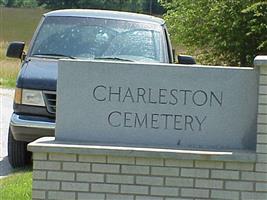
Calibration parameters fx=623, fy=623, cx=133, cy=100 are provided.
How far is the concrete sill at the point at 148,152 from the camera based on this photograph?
451 centimetres

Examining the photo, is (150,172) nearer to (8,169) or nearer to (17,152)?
(17,152)

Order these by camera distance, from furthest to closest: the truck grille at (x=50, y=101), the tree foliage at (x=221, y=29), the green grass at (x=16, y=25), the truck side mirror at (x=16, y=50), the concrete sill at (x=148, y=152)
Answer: the green grass at (x=16, y=25) → the tree foliage at (x=221, y=29) → the truck side mirror at (x=16, y=50) → the truck grille at (x=50, y=101) → the concrete sill at (x=148, y=152)

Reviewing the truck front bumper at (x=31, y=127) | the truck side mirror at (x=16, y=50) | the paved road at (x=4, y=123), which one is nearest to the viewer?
the truck front bumper at (x=31, y=127)

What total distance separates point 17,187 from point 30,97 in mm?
1239

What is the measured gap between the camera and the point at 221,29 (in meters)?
18.5

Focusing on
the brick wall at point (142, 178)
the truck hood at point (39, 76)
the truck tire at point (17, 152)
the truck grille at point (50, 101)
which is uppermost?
the truck hood at point (39, 76)

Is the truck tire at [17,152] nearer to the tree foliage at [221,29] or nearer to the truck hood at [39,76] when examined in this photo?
the truck hood at [39,76]

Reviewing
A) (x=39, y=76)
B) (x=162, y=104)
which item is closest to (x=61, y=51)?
(x=39, y=76)

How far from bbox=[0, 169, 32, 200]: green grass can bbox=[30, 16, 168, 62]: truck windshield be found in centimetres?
162

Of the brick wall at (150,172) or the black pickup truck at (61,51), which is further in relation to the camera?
the black pickup truck at (61,51)

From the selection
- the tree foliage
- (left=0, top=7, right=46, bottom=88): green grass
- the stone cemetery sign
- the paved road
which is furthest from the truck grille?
(left=0, top=7, right=46, bottom=88): green grass

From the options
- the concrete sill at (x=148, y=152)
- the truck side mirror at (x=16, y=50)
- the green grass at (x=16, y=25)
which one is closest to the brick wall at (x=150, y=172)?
the concrete sill at (x=148, y=152)

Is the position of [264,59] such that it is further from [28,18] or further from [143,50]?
[28,18]

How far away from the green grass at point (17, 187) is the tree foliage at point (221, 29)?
10.2 meters
